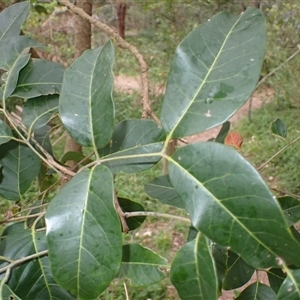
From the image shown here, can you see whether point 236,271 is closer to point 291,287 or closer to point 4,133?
point 291,287

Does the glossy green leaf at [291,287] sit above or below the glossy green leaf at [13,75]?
below

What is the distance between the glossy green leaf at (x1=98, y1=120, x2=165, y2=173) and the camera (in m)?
0.45

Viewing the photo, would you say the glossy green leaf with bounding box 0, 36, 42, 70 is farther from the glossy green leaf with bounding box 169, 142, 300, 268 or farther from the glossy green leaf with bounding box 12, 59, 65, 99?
the glossy green leaf with bounding box 169, 142, 300, 268

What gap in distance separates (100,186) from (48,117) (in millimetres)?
241

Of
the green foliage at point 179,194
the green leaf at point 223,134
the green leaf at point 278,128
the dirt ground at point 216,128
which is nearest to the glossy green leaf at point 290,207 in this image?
the green foliage at point 179,194

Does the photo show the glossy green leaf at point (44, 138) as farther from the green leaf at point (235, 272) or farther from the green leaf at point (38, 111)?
the green leaf at point (235, 272)

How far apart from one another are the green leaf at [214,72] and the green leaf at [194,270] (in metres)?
0.11

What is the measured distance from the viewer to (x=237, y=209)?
328mm

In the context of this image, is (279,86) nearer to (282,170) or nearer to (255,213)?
(282,170)

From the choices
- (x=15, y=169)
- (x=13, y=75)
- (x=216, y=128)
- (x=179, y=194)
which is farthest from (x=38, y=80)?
(x=216, y=128)

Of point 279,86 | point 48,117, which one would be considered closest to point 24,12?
point 48,117

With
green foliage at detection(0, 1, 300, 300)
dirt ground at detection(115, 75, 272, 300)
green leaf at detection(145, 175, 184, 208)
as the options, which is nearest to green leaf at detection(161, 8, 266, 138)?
green foliage at detection(0, 1, 300, 300)

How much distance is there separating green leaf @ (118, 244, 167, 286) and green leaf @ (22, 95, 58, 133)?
0.24 meters

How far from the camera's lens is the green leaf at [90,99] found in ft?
1.43
